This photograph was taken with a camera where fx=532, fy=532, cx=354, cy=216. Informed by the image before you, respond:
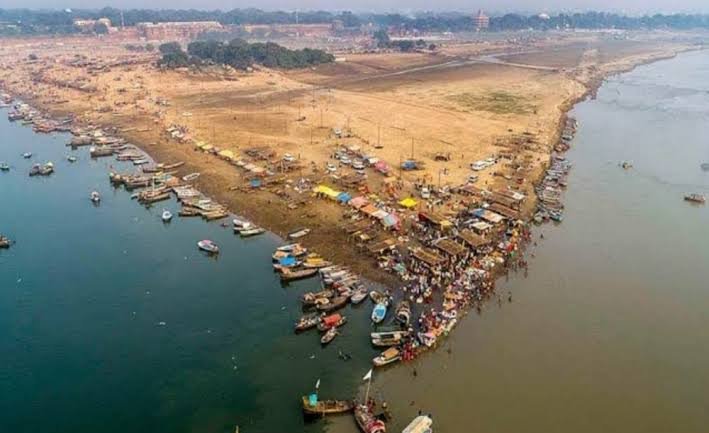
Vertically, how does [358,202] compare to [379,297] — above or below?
above

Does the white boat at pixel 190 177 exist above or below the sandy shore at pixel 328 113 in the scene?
below

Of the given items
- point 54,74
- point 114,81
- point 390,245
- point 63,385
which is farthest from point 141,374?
point 54,74

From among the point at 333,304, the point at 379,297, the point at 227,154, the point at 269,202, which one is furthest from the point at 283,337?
the point at 227,154

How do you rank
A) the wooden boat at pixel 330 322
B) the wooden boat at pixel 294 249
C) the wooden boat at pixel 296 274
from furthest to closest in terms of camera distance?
1. the wooden boat at pixel 294 249
2. the wooden boat at pixel 296 274
3. the wooden boat at pixel 330 322

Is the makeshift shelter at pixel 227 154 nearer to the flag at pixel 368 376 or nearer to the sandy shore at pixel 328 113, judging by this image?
the sandy shore at pixel 328 113

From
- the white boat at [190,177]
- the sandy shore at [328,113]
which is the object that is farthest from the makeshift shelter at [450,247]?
the white boat at [190,177]

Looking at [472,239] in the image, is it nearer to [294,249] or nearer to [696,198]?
[294,249]

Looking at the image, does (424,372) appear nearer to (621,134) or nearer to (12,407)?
(12,407)
